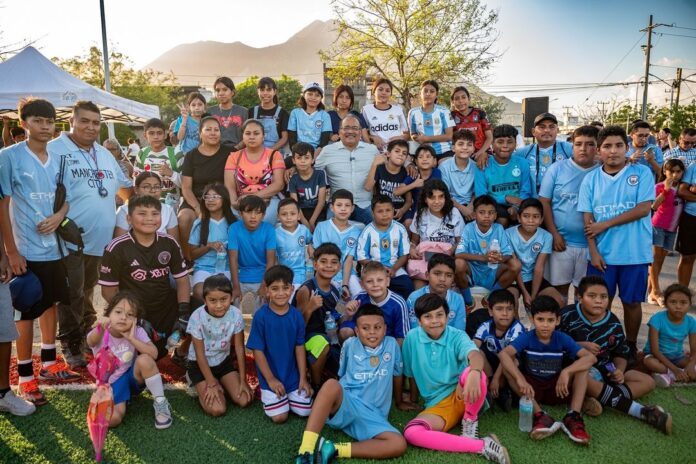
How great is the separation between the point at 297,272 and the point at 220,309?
1.14 meters

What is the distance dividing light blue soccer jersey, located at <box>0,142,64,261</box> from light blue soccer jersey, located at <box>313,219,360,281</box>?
2235 millimetres

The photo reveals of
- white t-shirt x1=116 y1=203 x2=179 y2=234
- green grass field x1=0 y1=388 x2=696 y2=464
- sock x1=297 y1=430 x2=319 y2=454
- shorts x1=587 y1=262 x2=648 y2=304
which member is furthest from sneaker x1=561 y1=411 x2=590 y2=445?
white t-shirt x1=116 y1=203 x2=179 y2=234

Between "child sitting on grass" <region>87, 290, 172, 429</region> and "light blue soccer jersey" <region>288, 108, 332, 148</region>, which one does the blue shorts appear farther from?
"light blue soccer jersey" <region>288, 108, 332, 148</region>

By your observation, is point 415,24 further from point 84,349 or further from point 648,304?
point 84,349

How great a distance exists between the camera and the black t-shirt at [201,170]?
5.02 metres

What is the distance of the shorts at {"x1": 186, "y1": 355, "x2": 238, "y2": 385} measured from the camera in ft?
11.9

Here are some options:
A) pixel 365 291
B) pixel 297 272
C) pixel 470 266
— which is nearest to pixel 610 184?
pixel 470 266

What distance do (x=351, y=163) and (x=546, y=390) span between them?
117 inches

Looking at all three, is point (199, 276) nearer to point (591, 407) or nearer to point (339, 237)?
point (339, 237)

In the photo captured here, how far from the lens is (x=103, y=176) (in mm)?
4301

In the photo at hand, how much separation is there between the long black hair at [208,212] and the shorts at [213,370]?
1326 mm

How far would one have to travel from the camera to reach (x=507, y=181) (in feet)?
16.5

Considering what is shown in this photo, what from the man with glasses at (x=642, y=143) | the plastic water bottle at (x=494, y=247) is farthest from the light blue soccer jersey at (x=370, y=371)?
the man with glasses at (x=642, y=143)

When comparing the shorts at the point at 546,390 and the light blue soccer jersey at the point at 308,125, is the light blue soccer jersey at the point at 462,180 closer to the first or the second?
the light blue soccer jersey at the point at 308,125
